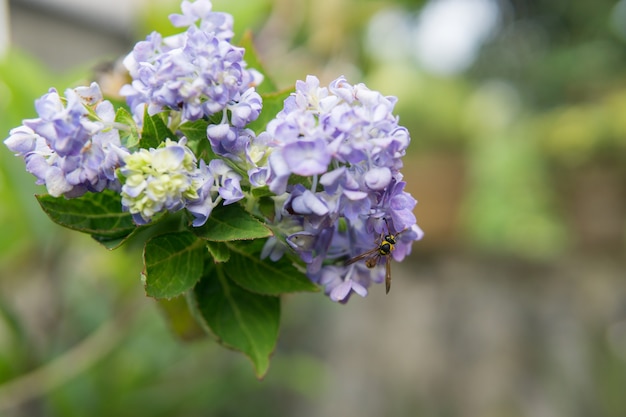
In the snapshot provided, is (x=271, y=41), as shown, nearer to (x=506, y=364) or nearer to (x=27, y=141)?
(x=27, y=141)

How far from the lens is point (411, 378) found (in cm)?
170

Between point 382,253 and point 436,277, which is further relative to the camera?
point 436,277

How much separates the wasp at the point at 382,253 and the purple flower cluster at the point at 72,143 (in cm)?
13

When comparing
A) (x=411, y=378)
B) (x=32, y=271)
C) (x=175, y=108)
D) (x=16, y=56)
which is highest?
(x=175, y=108)

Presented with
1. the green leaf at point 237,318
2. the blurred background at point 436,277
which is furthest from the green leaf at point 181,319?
the blurred background at point 436,277

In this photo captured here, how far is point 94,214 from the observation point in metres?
0.33

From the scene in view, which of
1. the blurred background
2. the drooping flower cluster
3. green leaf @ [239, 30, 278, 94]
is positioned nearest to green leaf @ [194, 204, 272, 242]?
the drooping flower cluster

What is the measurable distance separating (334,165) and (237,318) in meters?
0.12

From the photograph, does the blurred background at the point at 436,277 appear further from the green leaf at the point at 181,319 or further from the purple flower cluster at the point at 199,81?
the purple flower cluster at the point at 199,81

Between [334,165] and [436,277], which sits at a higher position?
[334,165]

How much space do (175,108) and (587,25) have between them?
10.7 feet

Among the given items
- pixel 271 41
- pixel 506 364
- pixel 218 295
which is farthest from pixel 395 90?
pixel 218 295

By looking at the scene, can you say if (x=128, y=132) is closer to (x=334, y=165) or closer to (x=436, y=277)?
(x=334, y=165)

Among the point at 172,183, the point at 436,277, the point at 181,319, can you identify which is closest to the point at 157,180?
the point at 172,183
